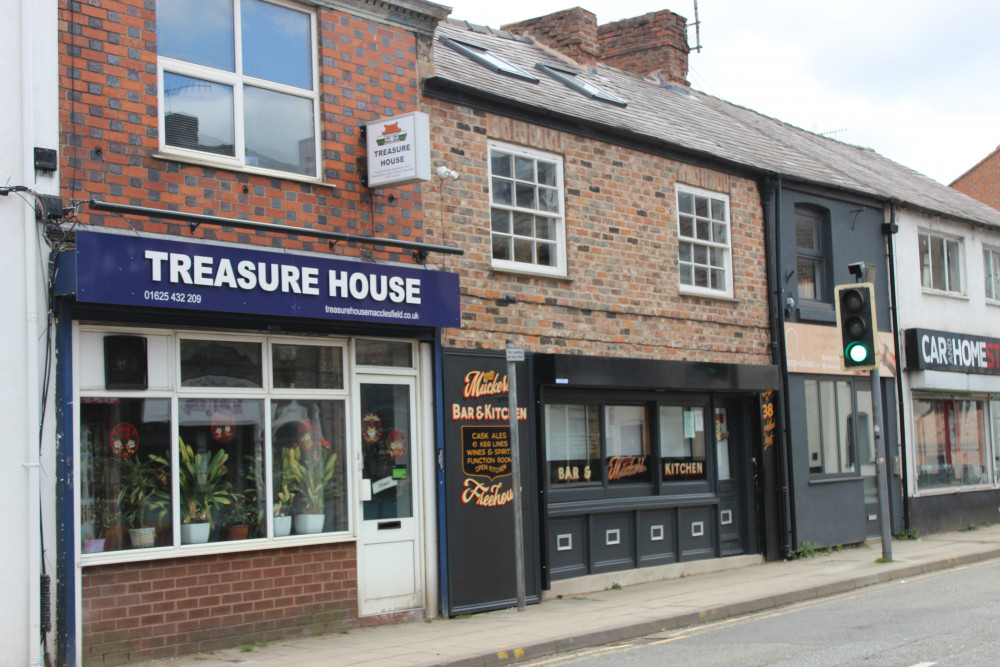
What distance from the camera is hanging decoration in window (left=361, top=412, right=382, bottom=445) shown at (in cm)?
1079

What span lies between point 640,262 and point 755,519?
169 inches

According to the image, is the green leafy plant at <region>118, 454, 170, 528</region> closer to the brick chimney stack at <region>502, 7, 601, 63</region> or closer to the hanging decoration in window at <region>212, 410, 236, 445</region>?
the hanging decoration in window at <region>212, 410, 236, 445</region>

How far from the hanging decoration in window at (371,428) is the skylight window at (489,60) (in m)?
5.28

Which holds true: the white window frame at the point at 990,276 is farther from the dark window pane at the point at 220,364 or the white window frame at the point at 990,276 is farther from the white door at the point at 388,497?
the dark window pane at the point at 220,364

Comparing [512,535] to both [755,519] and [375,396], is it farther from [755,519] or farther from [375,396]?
[755,519]

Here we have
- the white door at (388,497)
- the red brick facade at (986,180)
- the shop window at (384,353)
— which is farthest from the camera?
the red brick facade at (986,180)

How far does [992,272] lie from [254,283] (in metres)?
17.6

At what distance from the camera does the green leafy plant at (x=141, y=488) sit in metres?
8.96

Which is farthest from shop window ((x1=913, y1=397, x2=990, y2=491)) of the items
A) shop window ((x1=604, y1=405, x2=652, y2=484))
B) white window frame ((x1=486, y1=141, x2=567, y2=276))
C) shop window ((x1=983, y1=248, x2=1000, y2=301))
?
white window frame ((x1=486, y1=141, x2=567, y2=276))

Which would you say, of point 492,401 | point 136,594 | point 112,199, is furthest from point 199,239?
point 492,401

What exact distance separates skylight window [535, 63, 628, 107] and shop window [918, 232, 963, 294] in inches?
292

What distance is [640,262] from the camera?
14109 millimetres

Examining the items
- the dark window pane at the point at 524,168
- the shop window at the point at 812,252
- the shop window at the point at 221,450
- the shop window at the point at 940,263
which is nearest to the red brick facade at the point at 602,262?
the dark window pane at the point at 524,168

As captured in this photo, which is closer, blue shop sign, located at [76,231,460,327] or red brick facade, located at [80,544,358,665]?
blue shop sign, located at [76,231,460,327]
